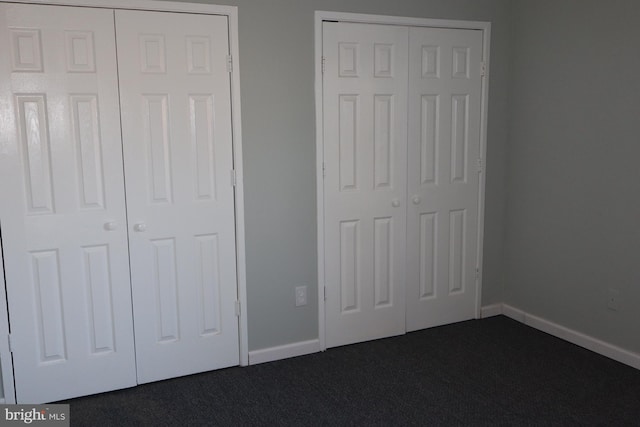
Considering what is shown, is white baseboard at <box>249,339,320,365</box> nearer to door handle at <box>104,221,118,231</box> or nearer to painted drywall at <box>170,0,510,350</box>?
painted drywall at <box>170,0,510,350</box>

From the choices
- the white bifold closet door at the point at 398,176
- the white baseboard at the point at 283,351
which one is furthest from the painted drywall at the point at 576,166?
the white baseboard at the point at 283,351

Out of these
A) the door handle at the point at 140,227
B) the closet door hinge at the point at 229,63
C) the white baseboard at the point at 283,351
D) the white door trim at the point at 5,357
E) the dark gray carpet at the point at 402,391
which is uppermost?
the closet door hinge at the point at 229,63

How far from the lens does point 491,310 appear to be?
170 inches

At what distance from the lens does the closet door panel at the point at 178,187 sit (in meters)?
3.08

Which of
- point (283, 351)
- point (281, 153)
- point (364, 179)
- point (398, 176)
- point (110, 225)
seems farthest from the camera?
point (398, 176)

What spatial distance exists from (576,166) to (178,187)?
8.12 ft

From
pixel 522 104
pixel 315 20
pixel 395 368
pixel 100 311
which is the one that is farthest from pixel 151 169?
pixel 522 104

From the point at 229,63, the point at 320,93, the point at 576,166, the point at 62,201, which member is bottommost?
the point at 62,201

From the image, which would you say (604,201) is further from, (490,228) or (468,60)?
(468,60)

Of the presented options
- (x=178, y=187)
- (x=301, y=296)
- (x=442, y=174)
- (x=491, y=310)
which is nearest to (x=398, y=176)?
(x=442, y=174)

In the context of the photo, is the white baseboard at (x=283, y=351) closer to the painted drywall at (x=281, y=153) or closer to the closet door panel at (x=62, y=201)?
the painted drywall at (x=281, y=153)

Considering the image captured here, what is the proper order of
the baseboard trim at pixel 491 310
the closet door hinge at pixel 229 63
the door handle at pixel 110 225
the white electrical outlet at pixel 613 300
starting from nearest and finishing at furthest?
the door handle at pixel 110 225 → the closet door hinge at pixel 229 63 → the white electrical outlet at pixel 613 300 → the baseboard trim at pixel 491 310

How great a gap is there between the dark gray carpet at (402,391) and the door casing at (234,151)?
0.32 m

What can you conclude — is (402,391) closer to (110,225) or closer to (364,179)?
(364,179)
